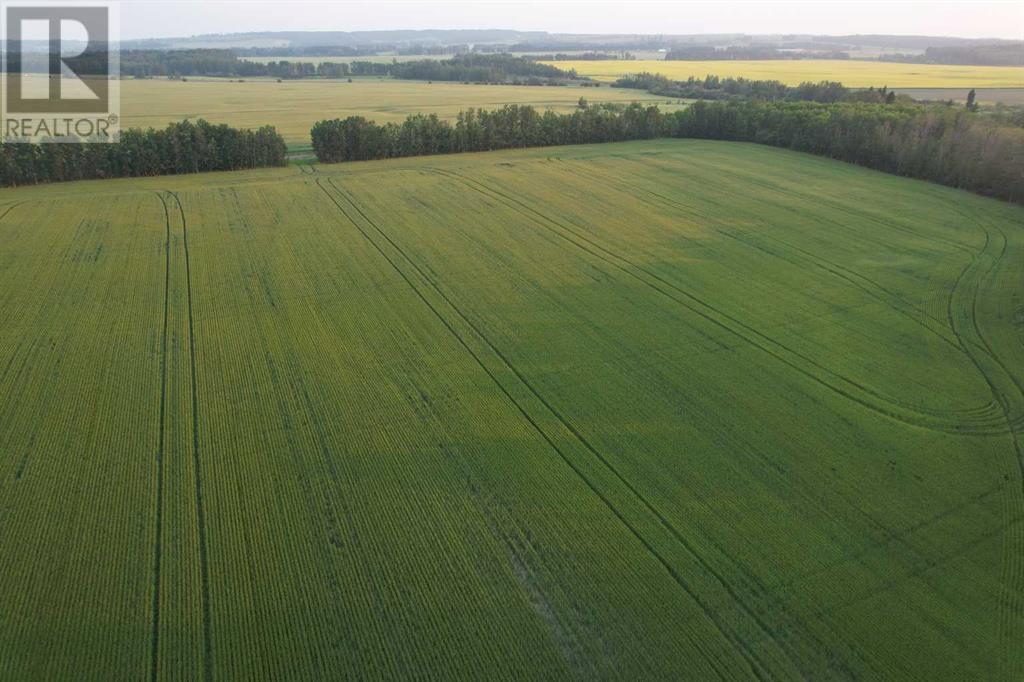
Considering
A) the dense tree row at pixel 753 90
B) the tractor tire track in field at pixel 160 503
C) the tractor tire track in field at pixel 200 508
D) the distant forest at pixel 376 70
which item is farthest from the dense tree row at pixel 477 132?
the distant forest at pixel 376 70

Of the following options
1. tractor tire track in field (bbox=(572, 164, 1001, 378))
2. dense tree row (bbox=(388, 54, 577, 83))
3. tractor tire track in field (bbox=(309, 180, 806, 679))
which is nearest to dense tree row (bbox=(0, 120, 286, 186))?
tractor tire track in field (bbox=(309, 180, 806, 679))

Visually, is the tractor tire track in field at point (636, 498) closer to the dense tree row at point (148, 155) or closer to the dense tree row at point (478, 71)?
the dense tree row at point (148, 155)

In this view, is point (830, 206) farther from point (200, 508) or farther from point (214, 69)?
point (214, 69)

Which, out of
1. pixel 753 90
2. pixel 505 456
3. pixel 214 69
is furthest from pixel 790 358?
pixel 214 69

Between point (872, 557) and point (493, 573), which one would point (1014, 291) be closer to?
point (872, 557)

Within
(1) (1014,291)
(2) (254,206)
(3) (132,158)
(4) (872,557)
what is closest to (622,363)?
(4) (872,557)
